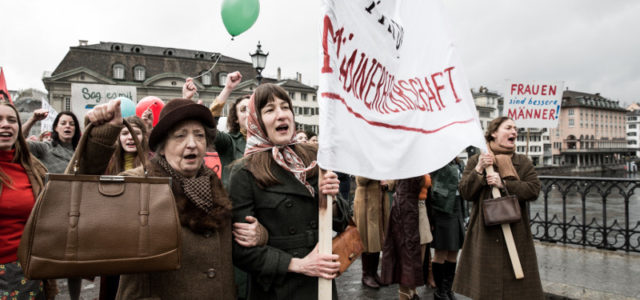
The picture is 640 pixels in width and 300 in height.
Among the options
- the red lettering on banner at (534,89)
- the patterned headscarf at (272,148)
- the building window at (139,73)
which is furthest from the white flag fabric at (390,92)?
the building window at (139,73)

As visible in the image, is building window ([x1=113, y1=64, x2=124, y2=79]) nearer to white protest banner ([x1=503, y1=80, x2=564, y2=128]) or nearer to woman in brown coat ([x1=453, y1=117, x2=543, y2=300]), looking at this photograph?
white protest banner ([x1=503, y1=80, x2=564, y2=128])

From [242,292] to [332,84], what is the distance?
2.43 meters

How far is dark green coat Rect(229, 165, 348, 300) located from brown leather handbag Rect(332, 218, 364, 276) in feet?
0.46

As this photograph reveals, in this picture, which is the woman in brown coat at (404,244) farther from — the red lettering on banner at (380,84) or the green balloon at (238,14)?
the green balloon at (238,14)

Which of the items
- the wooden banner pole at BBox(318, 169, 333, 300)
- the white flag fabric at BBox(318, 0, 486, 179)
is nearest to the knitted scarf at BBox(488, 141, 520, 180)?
the white flag fabric at BBox(318, 0, 486, 179)

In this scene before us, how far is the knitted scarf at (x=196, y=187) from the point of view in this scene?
1922 millimetres

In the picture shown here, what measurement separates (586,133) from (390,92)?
122520mm

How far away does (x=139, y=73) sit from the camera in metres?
51.5

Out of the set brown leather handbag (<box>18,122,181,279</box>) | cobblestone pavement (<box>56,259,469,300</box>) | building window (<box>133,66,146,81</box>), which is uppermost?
building window (<box>133,66,146,81</box>)

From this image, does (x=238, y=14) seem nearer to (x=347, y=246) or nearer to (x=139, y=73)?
(x=347, y=246)

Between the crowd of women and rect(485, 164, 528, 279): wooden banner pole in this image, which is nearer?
the crowd of women

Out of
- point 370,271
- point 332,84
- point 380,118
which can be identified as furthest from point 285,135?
point 370,271

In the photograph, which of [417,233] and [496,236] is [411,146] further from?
[417,233]

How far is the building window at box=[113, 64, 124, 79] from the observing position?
50156 mm
